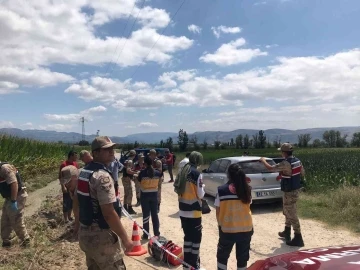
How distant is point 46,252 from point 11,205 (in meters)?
1.36

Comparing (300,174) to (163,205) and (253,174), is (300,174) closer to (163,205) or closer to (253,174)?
(253,174)

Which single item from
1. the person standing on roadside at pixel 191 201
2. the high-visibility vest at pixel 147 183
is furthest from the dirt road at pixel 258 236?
the high-visibility vest at pixel 147 183

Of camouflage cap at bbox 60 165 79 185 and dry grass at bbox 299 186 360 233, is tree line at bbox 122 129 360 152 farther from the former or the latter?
camouflage cap at bbox 60 165 79 185

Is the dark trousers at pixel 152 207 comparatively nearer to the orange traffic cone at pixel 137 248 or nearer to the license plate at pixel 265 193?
the orange traffic cone at pixel 137 248

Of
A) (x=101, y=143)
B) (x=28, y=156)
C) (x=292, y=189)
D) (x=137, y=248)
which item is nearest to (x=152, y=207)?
(x=137, y=248)

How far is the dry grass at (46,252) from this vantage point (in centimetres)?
575

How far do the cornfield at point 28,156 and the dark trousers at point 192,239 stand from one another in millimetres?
14459

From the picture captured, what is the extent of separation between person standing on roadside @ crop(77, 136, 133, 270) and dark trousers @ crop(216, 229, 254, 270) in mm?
1522

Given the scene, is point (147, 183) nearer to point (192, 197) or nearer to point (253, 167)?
point (192, 197)

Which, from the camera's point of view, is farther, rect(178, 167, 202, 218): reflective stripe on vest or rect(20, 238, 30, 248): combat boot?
rect(20, 238, 30, 248): combat boot

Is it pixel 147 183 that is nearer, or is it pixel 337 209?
pixel 147 183

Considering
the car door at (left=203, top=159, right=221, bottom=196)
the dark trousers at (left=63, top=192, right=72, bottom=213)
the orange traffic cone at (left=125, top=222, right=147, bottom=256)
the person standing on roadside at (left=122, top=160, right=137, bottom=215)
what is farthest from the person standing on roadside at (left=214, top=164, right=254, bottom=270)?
the car door at (left=203, top=159, right=221, bottom=196)

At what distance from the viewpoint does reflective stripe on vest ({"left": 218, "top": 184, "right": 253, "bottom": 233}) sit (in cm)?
456

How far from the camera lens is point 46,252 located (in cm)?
626
